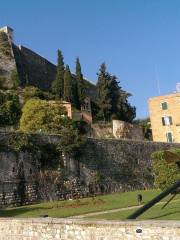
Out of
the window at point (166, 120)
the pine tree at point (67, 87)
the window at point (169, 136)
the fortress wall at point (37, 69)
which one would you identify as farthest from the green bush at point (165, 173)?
the fortress wall at point (37, 69)

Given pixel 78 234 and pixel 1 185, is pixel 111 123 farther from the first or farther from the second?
pixel 78 234

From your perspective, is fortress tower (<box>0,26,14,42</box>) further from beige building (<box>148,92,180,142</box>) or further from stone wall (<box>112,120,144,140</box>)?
beige building (<box>148,92,180,142</box>)

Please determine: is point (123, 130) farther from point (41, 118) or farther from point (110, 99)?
point (41, 118)

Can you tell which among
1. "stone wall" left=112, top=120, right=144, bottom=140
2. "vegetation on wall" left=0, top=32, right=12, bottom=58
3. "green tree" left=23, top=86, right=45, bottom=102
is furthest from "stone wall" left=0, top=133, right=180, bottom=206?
"vegetation on wall" left=0, top=32, right=12, bottom=58

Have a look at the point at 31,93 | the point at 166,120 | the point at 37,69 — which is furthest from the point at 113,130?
the point at 37,69

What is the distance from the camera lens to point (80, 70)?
5931 centimetres

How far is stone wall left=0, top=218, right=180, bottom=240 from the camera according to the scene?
8.94 m

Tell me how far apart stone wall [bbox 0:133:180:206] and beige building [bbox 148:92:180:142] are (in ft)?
56.0

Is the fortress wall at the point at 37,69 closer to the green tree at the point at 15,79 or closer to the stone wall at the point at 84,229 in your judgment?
the green tree at the point at 15,79

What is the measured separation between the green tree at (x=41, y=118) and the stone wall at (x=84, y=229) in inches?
1126

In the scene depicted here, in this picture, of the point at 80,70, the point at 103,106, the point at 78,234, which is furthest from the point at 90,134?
the point at 78,234

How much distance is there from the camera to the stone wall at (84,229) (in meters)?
8.94

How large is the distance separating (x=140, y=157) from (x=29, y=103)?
14081mm

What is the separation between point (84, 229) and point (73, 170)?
19192 millimetres
